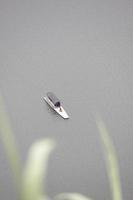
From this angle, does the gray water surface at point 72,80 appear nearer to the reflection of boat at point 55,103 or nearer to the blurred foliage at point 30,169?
the reflection of boat at point 55,103

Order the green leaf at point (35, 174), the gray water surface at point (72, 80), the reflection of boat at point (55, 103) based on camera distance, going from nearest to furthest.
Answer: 1. the green leaf at point (35, 174)
2. the gray water surface at point (72, 80)
3. the reflection of boat at point (55, 103)

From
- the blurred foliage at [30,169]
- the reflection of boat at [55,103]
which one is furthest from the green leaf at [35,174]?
the reflection of boat at [55,103]

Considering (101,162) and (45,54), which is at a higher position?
(45,54)

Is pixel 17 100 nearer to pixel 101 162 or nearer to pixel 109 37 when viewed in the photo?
pixel 101 162

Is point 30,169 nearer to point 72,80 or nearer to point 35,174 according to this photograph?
point 35,174

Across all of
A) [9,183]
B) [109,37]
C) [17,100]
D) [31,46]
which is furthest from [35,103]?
[109,37]

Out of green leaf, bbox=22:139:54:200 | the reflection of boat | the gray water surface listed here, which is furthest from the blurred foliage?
the reflection of boat
